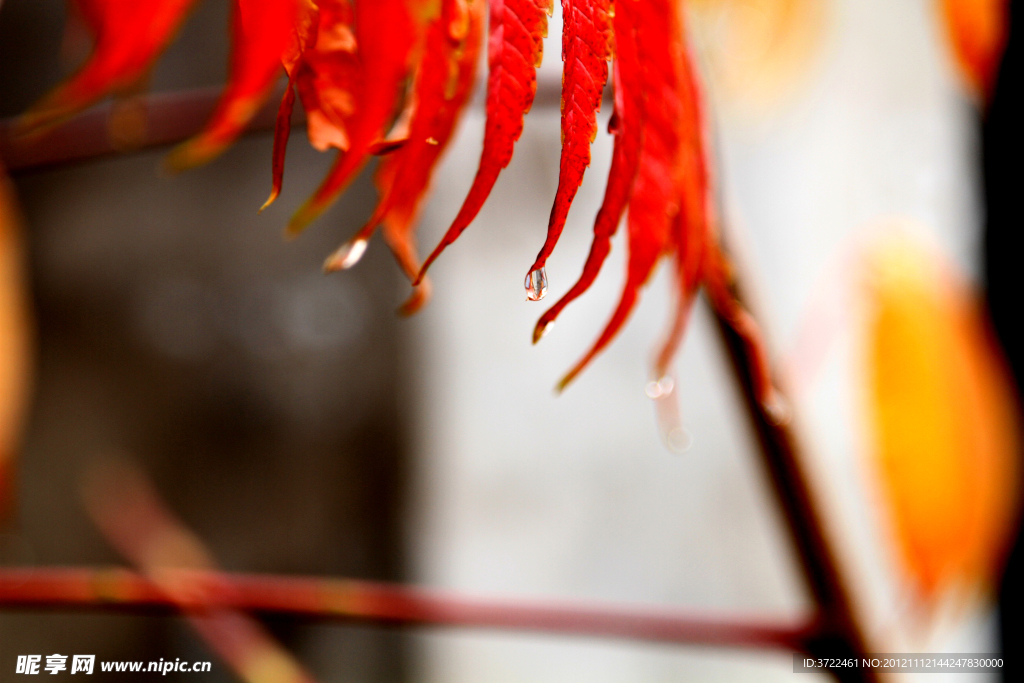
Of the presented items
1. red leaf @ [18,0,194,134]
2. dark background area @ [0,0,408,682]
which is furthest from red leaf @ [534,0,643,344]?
dark background area @ [0,0,408,682]

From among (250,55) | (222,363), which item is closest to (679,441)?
(222,363)

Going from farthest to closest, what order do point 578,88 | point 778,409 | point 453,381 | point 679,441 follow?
point 453,381, point 679,441, point 778,409, point 578,88

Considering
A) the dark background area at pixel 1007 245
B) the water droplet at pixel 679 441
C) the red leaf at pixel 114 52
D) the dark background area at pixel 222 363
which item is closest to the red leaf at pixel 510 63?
the red leaf at pixel 114 52

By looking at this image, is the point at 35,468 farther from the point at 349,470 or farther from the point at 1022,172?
the point at 1022,172

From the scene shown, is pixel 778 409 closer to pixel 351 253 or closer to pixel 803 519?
pixel 803 519

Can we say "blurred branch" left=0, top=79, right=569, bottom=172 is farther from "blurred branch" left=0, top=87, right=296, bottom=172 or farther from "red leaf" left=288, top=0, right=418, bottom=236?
"red leaf" left=288, top=0, right=418, bottom=236

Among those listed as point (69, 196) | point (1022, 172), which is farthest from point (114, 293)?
point (1022, 172)
